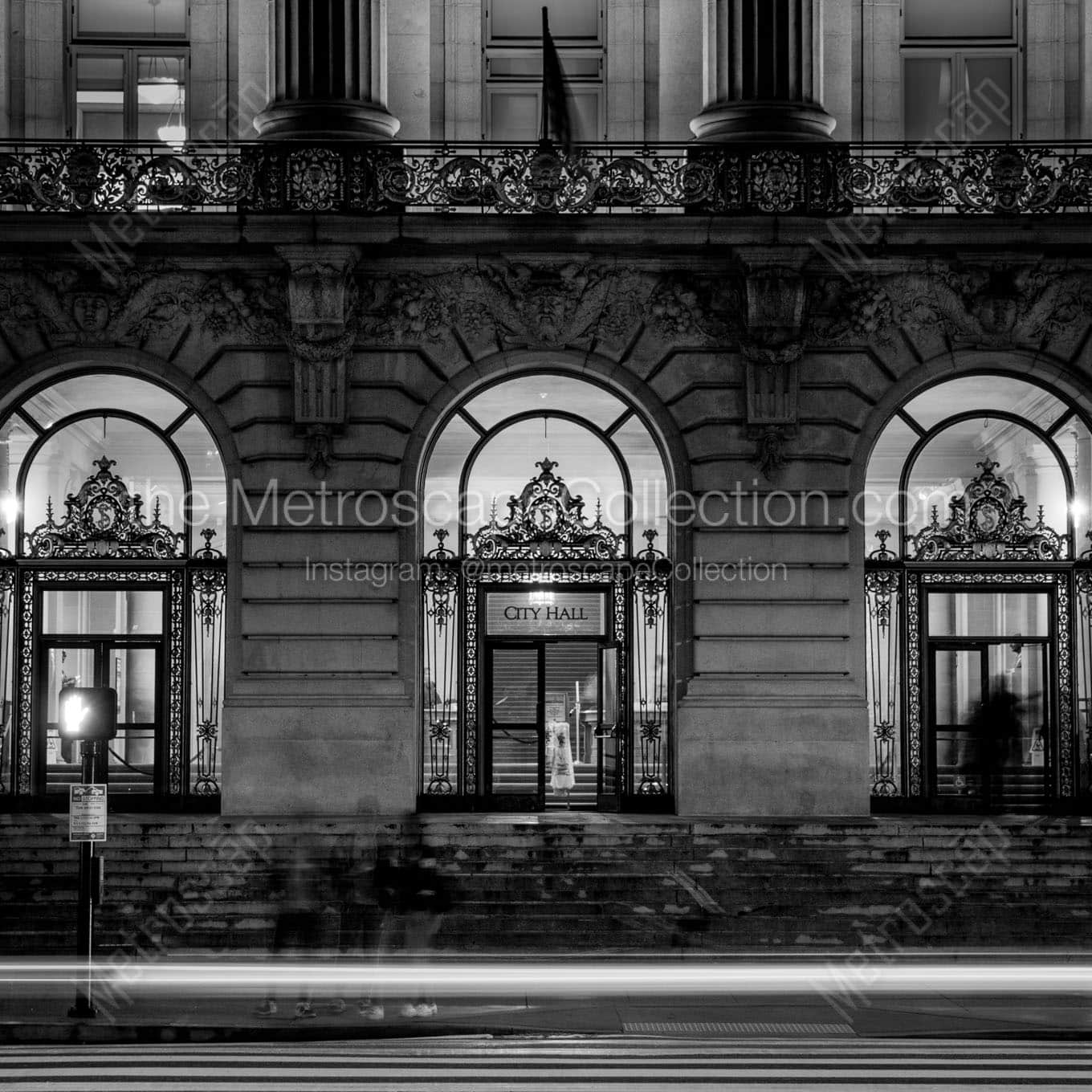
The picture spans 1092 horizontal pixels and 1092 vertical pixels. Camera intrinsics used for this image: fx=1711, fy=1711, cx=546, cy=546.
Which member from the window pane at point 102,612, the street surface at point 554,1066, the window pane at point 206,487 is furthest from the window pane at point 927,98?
the street surface at point 554,1066

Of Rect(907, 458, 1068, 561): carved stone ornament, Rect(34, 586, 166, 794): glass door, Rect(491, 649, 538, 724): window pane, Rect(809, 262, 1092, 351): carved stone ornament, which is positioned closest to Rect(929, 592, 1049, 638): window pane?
Rect(907, 458, 1068, 561): carved stone ornament

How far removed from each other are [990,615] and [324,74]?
12.7 m

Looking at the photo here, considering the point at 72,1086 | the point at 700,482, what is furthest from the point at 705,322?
the point at 72,1086

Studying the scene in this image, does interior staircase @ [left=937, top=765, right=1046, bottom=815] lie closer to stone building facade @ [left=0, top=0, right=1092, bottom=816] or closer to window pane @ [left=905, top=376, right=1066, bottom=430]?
stone building facade @ [left=0, top=0, right=1092, bottom=816]

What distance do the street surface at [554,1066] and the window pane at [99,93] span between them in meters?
16.4

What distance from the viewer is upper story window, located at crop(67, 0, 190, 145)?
26.5m

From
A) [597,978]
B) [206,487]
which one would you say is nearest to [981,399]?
[206,487]

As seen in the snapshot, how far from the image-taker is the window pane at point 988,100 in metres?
26.7

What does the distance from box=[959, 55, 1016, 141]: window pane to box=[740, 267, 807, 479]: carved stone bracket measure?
15.4ft

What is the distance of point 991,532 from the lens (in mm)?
25547

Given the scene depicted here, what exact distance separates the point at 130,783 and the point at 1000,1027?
14448mm

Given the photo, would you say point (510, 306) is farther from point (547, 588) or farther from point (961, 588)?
point (961, 588)

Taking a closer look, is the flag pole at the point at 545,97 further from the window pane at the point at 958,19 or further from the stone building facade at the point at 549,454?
the window pane at the point at 958,19

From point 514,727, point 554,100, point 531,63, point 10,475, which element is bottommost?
point 514,727
